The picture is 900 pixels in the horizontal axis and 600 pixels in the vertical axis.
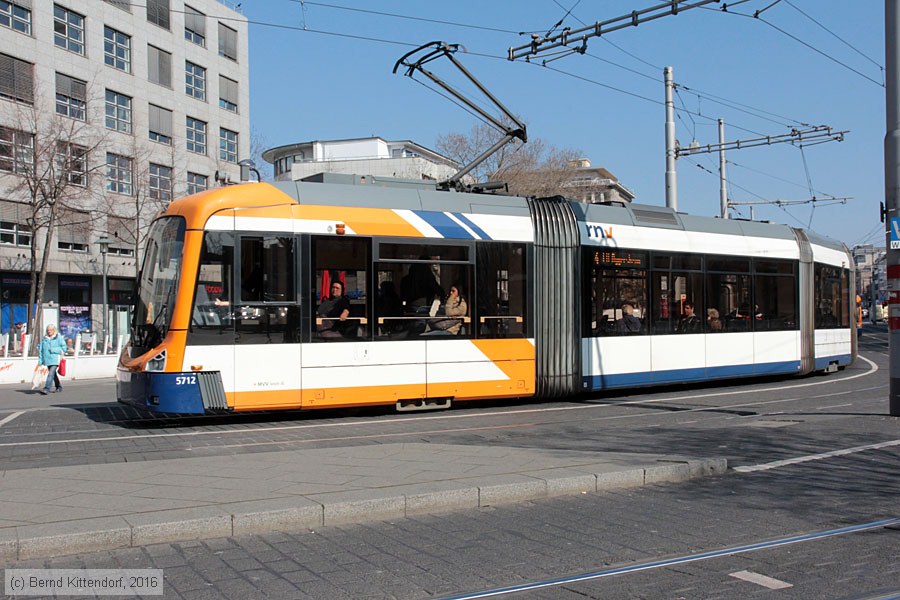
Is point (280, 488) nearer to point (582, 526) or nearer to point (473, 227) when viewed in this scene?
point (582, 526)

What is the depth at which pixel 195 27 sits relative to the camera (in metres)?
45.8

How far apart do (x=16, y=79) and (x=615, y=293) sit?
102ft

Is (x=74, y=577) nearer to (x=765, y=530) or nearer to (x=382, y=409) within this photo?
(x=765, y=530)

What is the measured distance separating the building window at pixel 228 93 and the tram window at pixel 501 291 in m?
39.0

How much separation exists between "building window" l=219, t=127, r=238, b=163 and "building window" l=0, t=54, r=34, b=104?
13.2 m

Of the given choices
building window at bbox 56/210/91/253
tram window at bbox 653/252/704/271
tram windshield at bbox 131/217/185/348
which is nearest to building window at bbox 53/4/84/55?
building window at bbox 56/210/91/253

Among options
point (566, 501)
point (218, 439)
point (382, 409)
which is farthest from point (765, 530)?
point (382, 409)

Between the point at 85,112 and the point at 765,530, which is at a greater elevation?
the point at 85,112

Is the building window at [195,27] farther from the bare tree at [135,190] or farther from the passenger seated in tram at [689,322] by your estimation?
the passenger seated in tram at [689,322]

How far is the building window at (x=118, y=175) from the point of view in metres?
38.8

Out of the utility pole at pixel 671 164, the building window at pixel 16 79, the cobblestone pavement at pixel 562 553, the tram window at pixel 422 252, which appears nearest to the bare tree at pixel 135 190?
the building window at pixel 16 79

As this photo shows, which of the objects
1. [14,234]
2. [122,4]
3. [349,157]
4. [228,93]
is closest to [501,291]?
[14,234]

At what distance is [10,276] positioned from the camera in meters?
35.6

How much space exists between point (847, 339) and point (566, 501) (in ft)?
54.9
